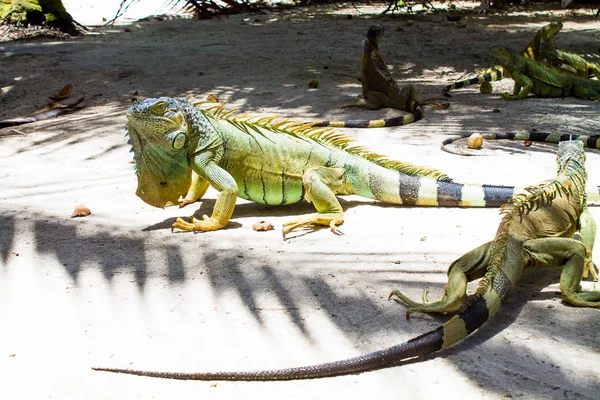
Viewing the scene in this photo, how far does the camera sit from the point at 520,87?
8.84 m

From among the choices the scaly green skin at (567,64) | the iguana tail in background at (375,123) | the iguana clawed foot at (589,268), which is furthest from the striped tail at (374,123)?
the iguana clawed foot at (589,268)

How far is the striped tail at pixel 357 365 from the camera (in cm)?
272

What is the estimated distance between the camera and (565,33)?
12672mm

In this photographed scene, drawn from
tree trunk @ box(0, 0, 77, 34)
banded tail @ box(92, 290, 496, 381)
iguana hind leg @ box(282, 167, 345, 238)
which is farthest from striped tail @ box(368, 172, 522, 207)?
tree trunk @ box(0, 0, 77, 34)

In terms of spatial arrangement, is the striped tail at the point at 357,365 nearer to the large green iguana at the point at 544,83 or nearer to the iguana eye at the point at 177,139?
the iguana eye at the point at 177,139

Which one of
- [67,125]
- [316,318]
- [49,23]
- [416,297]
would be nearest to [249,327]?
[316,318]

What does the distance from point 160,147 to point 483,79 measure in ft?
19.9

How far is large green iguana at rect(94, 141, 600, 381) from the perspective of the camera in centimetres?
274

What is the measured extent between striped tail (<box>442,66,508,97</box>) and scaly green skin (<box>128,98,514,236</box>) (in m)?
4.34

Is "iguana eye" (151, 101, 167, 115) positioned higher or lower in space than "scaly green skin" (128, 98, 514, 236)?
higher

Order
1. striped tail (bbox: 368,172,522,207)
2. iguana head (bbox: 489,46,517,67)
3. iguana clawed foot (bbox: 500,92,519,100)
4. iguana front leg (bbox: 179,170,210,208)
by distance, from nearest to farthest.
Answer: striped tail (bbox: 368,172,522,207)
iguana front leg (bbox: 179,170,210,208)
iguana clawed foot (bbox: 500,92,519,100)
iguana head (bbox: 489,46,517,67)

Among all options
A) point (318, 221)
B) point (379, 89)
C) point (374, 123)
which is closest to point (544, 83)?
point (379, 89)

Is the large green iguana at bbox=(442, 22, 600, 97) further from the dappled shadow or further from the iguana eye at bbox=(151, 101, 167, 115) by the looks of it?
the dappled shadow

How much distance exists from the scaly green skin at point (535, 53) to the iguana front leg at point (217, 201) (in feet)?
17.6
